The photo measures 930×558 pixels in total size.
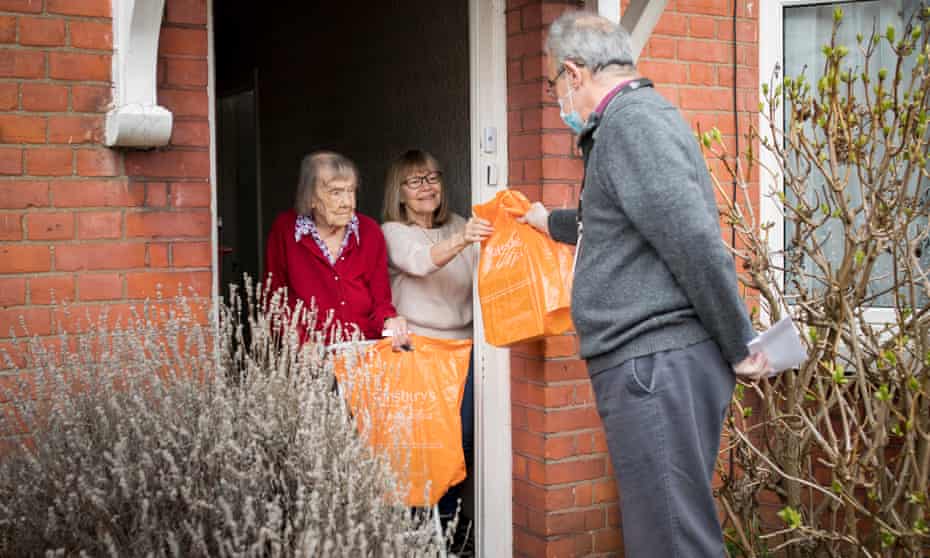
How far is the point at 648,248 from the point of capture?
2688mm

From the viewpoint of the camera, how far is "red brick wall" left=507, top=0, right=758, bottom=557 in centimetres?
394

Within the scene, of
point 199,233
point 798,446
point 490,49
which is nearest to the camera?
point 199,233

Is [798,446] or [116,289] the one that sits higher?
[116,289]

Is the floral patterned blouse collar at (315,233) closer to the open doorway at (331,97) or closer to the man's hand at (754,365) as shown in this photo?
the open doorway at (331,97)

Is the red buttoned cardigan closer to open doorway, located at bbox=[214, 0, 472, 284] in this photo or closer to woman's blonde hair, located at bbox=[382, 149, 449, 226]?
woman's blonde hair, located at bbox=[382, 149, 449, 226]

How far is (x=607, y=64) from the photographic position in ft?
9.35

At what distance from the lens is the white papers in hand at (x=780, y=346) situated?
2666 millimetres

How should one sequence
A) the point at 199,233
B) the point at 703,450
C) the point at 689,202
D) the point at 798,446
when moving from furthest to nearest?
the point at 798,446 → the point at 199,233 → the point at 703,450 → the point at 689,202

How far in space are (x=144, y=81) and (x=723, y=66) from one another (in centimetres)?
254

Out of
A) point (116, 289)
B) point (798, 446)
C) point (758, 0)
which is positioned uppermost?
point (758, 0)

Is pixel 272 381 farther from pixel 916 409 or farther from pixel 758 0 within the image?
pixel 758 0

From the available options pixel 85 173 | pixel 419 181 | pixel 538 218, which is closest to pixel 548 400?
pixel 538 218

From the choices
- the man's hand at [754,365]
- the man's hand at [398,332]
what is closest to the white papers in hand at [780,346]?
the man's hand at [754,365]

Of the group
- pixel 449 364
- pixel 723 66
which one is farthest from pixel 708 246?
pixel 723 66
